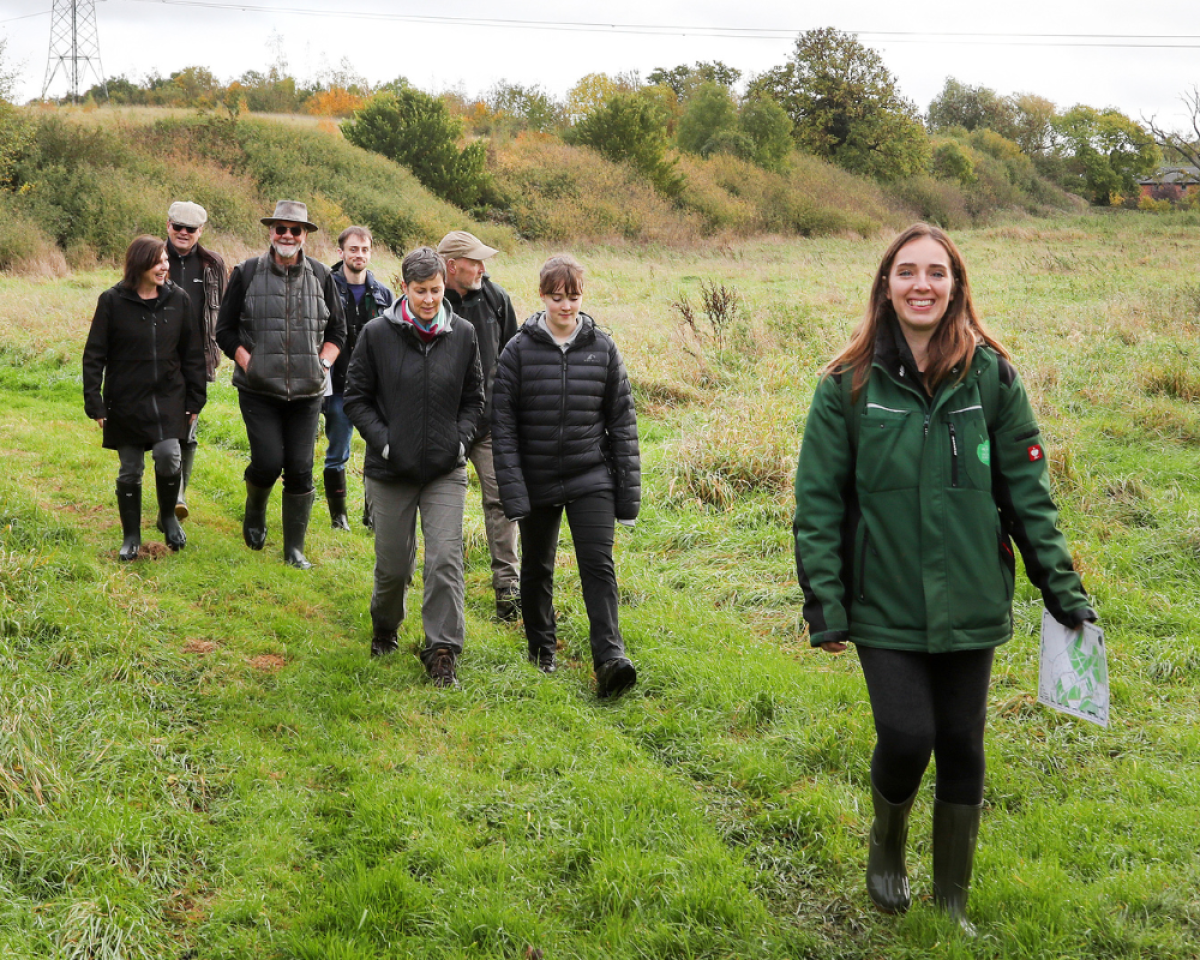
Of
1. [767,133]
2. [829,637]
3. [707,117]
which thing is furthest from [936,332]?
[707,117]

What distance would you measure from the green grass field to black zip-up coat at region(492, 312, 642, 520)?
99cm

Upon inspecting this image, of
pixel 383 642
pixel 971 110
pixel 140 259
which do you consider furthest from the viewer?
pixel 971 110

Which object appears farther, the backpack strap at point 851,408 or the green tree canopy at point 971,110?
→ the green tree canopy at point 971,110

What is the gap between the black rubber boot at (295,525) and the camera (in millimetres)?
6418

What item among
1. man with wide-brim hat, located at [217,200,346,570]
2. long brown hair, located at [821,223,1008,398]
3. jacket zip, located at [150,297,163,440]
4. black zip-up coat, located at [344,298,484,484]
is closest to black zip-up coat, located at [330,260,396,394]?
man with wide-brim hat, located at [217,200,346,570]

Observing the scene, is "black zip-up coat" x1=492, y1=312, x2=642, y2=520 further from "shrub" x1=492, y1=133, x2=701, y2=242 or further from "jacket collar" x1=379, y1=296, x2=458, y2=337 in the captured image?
"shrub" x1=492, y1=133, x2=701, y2=242

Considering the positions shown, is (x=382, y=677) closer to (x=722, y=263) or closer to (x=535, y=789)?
(x=535, y=789)

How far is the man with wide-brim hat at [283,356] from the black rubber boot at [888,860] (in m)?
4.43

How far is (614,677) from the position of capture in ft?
15.8

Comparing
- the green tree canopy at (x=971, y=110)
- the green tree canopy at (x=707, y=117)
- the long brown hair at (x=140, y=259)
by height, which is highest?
the green tree canopy at (x=971, y=110)

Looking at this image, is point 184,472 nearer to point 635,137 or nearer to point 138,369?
point 138,369

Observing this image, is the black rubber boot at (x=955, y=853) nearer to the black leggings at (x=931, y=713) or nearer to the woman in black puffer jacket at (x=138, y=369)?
the black leggings at (x=931, y=713)

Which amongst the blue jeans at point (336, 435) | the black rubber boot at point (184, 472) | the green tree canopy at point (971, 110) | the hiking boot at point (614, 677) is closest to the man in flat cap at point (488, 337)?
the hiking boot at point (614, 677)

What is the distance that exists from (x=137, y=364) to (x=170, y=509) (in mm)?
1046
